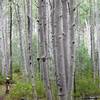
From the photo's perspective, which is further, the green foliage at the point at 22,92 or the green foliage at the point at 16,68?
the green foliage at the point at 16,68

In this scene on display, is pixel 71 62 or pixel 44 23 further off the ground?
pixel 44 23

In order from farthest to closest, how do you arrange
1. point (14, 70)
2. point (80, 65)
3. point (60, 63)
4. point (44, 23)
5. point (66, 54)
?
point (14, 70), point (80, 65), point (44, 23), point (66, 54), point (60, 63)

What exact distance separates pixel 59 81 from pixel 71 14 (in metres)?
2.30

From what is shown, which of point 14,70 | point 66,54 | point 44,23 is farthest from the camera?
point 14,70

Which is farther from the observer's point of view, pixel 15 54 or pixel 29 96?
pixel 15 54

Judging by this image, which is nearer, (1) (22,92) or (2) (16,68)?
(1) (22,92)

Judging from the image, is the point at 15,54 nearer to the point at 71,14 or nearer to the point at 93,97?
the point at 93,97

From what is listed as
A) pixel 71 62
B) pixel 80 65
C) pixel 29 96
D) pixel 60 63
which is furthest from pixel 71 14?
pixel 80 65

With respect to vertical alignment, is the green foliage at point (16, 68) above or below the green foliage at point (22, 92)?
above

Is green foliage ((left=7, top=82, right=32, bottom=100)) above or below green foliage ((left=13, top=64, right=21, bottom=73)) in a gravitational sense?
below

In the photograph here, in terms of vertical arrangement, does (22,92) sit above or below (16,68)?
below

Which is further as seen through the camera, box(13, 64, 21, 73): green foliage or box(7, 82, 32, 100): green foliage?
box(13, 64, 21, 73): green foliage

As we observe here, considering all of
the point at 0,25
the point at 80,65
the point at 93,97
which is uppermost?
the point at 0,25

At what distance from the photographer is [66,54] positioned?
509 cm
